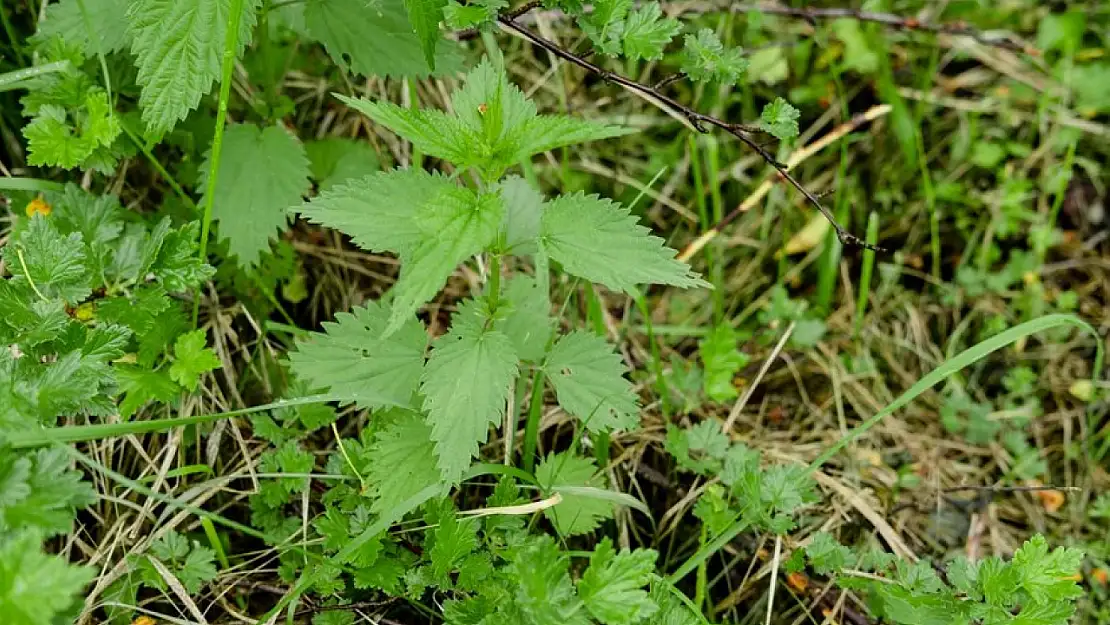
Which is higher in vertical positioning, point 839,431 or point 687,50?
point 687,50

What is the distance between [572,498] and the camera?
1850mm

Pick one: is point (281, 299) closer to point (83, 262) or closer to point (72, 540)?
point (83, 262)

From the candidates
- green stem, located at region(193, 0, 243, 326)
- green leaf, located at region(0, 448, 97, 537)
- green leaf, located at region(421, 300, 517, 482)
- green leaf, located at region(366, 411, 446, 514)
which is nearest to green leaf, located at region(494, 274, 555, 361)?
green leaf, located at region(421, 300, 517, 482)

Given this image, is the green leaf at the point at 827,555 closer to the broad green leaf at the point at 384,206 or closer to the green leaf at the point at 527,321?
the green leaf at the point at 527,321

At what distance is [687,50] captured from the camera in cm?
186

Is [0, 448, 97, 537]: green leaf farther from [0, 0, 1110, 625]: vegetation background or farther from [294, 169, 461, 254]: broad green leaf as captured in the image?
[294, 169, 461, 254]: broad green leaf

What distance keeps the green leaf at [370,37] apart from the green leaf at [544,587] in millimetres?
1079

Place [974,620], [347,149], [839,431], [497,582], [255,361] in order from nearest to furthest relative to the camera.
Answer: [497,582]
[974,620]
[255,361]
[347,149]
[839,431]

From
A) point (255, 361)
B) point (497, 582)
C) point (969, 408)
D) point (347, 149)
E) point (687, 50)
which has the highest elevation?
point (687, 50)

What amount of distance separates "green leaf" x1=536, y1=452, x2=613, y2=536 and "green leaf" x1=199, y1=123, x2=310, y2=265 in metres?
0.78

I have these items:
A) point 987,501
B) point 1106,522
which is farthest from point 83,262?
point 1106,522

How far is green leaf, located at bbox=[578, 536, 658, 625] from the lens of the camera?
1.39 metres

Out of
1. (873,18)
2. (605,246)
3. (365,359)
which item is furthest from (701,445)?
(873,18)

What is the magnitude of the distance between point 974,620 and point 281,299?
1733 millimetres
